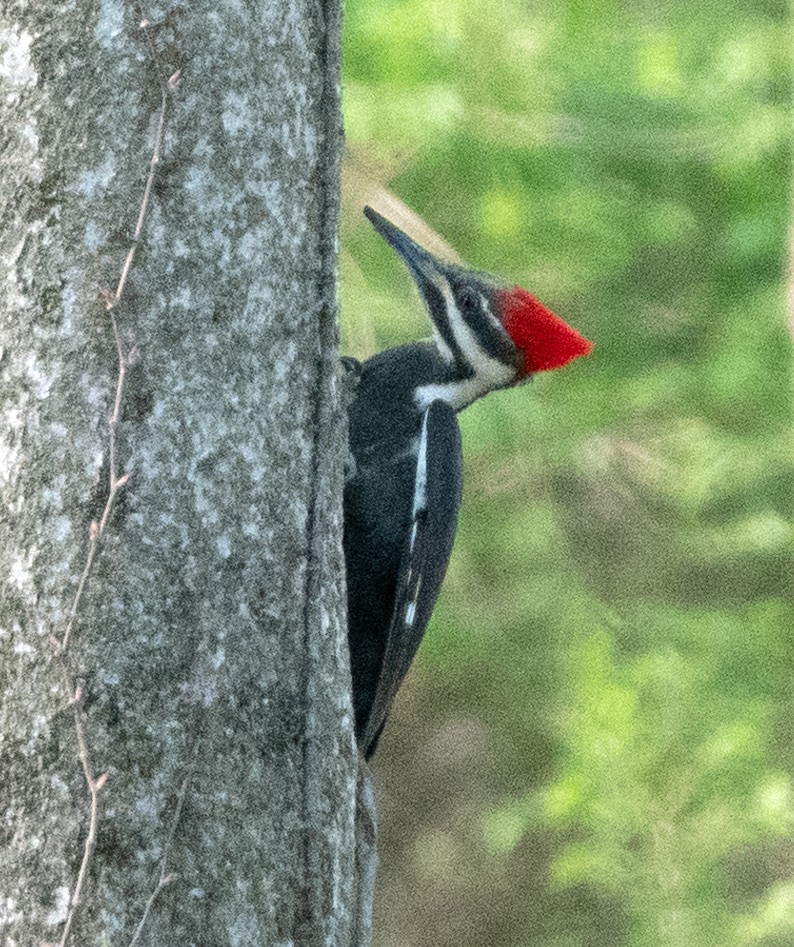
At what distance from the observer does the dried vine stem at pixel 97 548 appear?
1.98 meters

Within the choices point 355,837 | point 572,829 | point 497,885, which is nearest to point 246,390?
point 355,837

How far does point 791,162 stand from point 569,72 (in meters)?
1.14

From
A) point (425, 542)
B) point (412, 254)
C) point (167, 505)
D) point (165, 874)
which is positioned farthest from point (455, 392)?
point (165, 874)

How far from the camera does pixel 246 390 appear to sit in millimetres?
2172

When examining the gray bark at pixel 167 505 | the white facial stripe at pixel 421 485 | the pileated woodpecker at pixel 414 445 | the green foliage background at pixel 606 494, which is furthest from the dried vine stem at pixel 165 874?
the green foliage background at pixel 606 494

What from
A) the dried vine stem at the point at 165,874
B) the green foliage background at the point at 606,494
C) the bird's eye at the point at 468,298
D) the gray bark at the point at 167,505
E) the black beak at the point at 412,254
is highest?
the gray bark at the point at 167,505

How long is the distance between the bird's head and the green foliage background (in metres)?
1.44

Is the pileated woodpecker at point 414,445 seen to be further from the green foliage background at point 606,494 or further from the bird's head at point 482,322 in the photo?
the green foliage background at point 606,494

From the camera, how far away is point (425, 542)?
3445 millimetres

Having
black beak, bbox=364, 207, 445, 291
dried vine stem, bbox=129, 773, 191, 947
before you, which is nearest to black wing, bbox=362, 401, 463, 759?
black beak, bbox=364, 207, 445, 291

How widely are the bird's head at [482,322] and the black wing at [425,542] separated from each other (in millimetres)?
203

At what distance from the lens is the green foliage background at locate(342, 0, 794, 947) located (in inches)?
216

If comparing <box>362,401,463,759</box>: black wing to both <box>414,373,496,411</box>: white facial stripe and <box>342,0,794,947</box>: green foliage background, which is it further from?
<box>342,0,794,947</box>: green foliage background

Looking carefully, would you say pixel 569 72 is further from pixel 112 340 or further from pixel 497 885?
pixel 112 340
